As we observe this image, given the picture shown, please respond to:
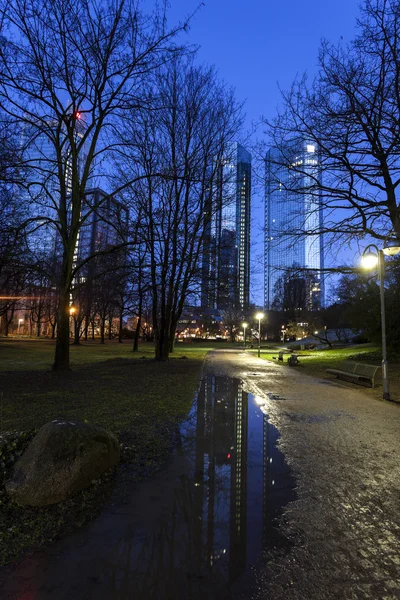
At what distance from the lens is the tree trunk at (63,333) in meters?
14.4

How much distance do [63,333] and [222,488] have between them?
478 inches

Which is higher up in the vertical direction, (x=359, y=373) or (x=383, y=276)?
(x=383, y=276)

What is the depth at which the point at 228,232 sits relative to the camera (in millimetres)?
22609

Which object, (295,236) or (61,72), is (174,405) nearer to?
(295,236)

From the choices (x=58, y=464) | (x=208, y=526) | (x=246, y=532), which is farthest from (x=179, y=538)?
(x=58, y=464)

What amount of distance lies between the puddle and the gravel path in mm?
227

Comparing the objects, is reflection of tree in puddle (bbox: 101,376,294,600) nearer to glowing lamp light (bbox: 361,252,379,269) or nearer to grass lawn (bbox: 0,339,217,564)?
grass lawn (bbox: 0,339,217,564)

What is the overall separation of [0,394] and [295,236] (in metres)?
12.9

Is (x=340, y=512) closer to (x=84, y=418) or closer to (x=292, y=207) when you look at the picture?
(x=84, y=418)

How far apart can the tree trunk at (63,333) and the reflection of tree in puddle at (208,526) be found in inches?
393

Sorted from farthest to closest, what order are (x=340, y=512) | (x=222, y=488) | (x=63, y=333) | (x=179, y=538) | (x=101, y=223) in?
(x=101, y=223) < (x=63, y=333) < (x=222, y=488) < (x=340, y=512) < (x=179, y=538)

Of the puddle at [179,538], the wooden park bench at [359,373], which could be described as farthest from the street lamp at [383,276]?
the puddle at [179,538]

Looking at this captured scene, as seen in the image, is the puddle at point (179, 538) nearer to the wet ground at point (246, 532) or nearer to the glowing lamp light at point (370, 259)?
the wet ground at point (246, 532)

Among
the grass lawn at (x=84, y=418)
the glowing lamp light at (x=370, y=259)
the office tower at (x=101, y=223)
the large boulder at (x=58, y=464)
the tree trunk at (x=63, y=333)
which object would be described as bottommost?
the grass lawn at (x=84, y=418)
